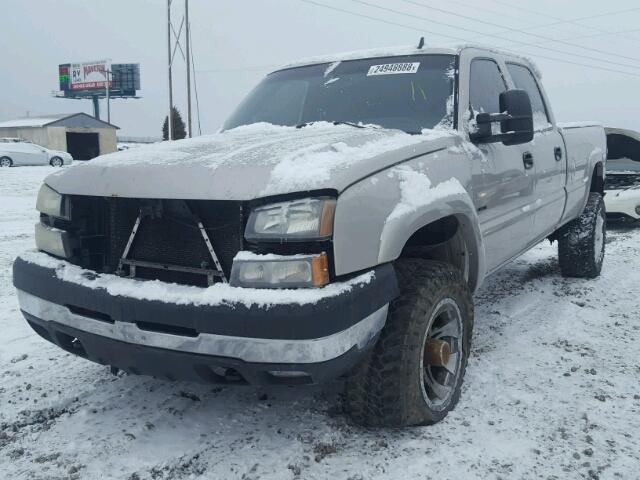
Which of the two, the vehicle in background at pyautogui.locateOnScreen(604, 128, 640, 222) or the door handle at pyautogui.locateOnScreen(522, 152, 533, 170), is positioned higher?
the door handle at pyautogui.locateOnScreen(522, 152, 533, 170)

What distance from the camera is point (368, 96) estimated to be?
11.6 feet

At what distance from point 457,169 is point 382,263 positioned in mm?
912

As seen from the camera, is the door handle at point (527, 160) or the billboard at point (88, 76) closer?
the door handle at point (527, 160)

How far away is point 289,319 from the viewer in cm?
203

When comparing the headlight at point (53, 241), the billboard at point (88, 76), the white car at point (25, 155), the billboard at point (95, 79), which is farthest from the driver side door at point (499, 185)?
the billboard at point (88, 76)

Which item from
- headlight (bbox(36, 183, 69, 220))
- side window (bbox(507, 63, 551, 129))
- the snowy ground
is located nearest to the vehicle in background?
side window (bbox(507, 63, 551, 129))

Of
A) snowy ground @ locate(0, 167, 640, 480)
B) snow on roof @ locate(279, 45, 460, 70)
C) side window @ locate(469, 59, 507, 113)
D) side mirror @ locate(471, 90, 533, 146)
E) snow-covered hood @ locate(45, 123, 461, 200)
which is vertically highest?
snow on roof @ locate(279, 45, 460, 70)

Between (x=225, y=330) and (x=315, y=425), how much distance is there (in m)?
0.92

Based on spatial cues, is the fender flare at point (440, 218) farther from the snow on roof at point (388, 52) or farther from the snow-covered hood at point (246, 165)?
the snow on roof at point (388, 52)

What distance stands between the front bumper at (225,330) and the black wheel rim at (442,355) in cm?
45

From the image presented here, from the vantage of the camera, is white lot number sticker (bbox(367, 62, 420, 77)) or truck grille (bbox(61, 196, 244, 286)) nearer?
truck grille (bbox(61, 196, 244, 286))

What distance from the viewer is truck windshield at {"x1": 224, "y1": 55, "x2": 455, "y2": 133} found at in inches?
131

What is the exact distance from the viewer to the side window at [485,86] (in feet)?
11.5

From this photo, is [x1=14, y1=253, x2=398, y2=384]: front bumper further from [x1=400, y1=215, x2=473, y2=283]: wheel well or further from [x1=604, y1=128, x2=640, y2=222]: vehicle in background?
[x1=604, y1=128, x2=640, y2=222]: vehicle in background
